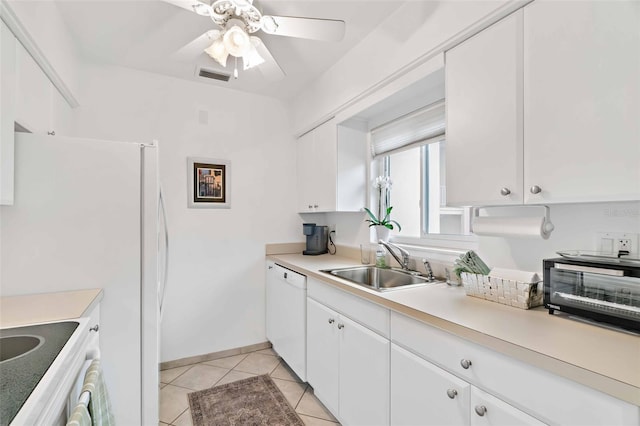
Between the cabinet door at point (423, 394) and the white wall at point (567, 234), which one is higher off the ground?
the white wall at point (567, 234)

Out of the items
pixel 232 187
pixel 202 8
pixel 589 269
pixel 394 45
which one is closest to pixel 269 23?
pixel 202 8

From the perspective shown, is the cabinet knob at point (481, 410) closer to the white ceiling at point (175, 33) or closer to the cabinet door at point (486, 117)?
the cabinet door at point (486, 117)

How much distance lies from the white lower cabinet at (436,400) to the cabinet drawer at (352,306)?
4.9 inches

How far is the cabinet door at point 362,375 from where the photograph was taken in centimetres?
142

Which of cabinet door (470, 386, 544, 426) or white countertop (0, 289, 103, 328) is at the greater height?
white countertop (0, 289, 103, 328)

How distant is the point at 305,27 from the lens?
1.55 m

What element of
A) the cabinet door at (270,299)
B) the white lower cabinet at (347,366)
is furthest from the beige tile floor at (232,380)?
the cabinet door at (270,299)

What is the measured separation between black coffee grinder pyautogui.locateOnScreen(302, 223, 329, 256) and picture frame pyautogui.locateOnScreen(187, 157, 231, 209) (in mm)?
780

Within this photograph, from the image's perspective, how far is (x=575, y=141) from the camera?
104cm

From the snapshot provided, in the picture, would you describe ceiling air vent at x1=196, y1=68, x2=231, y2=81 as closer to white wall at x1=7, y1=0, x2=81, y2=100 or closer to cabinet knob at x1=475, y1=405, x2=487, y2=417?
white wall at x1=7, y1=0, x2=81, y2=100

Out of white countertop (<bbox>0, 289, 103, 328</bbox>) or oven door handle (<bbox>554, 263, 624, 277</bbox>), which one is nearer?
oven door handle (<bbox>554, 263, 624, 277</bbox>)

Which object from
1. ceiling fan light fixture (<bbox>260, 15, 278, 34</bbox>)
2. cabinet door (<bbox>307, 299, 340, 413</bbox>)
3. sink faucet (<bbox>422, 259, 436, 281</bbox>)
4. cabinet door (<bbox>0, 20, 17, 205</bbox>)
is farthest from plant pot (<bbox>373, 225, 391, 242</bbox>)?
cabinet door (<bbox>0, 20, 17, 205</bbox>)

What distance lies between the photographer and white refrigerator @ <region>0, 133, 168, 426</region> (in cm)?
144

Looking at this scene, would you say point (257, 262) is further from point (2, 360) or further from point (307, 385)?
point (2, 360)
